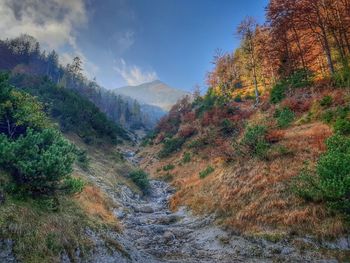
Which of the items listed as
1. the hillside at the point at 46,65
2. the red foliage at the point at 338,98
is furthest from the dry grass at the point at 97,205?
the hillside at the point at 46,65

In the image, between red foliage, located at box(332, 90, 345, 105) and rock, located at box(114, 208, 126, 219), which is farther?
red foliage, located at box(332, 90, 345, 105)

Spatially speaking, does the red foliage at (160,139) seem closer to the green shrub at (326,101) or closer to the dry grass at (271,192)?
Answer: the dry grass at (271,192)

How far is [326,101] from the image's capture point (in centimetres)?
2039

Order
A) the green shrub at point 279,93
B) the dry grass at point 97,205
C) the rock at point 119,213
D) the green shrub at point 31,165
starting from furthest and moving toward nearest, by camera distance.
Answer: the green shrub at point 279,93 < the rock at point 119,213 < the dry grass at point 97,205 < the green shrub at point 31,165

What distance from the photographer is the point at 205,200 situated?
Result: 17.0m

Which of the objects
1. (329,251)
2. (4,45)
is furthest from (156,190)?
(4,45)

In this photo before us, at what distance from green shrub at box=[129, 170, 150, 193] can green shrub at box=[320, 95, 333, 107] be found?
16.5 m

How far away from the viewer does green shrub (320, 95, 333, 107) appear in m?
20.2

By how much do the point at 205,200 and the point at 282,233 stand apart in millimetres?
6330

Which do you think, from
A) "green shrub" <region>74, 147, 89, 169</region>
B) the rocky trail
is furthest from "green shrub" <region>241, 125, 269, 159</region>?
"green shrub" <region>74, 147, 89, 169</region>

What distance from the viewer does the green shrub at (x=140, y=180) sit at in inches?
1014

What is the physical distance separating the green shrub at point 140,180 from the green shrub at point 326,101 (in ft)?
54.1

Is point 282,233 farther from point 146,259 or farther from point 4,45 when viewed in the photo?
point 4,45

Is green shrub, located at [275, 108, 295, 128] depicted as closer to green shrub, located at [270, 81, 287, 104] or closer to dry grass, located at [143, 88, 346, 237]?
dry grass, located at [143, 88, 346, 237]
